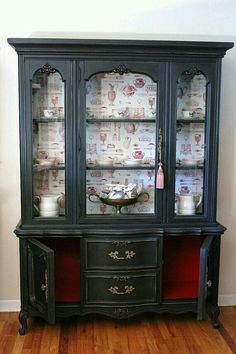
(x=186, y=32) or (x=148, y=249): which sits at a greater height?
(x=186, y=32)

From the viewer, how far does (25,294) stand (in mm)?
2645

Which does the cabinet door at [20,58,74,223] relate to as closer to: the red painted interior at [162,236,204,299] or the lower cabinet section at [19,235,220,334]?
the lower cabinet section at [19,235,220,334]

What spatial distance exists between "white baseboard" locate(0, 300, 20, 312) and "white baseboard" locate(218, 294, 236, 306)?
5.08 feet

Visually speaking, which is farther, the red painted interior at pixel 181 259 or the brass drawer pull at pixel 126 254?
the red painted interior at pixel 181 259

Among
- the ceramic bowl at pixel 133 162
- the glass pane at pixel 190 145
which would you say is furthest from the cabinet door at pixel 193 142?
the ceramic bowl at pixel 133 162

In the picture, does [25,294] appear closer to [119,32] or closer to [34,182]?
[34,182]

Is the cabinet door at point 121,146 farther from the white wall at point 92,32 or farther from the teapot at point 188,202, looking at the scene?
the white wall at point 92,32

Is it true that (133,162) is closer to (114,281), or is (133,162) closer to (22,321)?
(114,281)

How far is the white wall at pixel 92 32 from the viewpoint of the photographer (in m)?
2.82

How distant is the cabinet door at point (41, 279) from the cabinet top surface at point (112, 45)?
1225 millimetres

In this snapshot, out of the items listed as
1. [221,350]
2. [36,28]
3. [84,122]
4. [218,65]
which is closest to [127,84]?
[84,122]

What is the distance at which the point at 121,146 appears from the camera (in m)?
2.78

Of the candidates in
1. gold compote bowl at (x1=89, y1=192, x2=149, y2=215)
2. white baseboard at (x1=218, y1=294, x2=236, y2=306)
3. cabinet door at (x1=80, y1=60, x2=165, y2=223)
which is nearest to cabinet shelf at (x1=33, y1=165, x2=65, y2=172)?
cabinet door at (x1=80, y1=60, x2=165, y2=223)

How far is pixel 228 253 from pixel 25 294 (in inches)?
60.7
